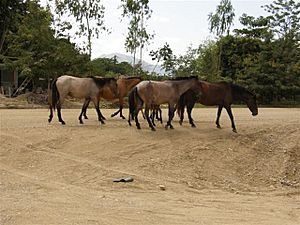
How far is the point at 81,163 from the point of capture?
10344mm

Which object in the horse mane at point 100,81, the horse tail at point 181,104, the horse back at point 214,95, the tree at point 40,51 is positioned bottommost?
the horse tail at point 181,104

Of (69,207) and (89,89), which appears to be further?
(89,89)

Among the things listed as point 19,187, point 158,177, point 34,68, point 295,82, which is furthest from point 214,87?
point 295,82

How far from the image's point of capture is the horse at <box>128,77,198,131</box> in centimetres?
1322

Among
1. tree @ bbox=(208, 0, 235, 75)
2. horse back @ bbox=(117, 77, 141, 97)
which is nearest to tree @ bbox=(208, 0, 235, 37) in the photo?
tree @ bbox=(208, 0, 235, 75)

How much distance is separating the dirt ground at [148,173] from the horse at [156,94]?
0.63m

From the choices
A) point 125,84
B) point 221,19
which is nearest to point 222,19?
point 221,19

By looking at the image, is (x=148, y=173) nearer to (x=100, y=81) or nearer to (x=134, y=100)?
(x=134, y=100)

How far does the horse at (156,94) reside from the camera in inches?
520

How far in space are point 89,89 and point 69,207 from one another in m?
7.76

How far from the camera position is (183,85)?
13789 millimetres

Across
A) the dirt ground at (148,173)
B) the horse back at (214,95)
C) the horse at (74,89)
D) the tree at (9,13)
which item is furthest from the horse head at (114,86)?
the tree at (9,13)

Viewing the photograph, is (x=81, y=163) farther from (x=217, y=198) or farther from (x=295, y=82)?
(x=295, y=82)

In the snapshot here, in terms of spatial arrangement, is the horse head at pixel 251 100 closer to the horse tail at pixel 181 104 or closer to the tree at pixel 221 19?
the horse tail at pixel 181 104
